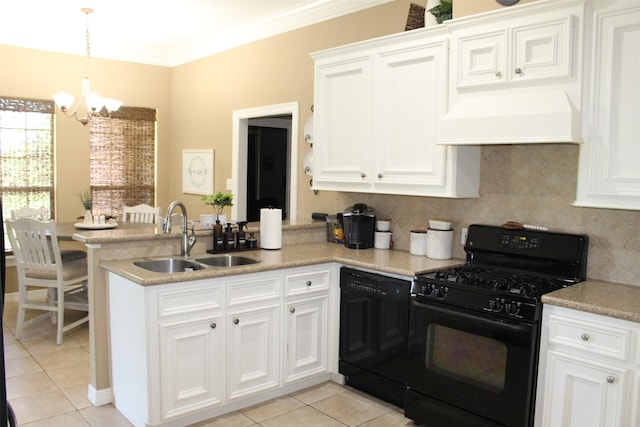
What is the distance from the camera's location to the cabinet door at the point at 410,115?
3.21 meters

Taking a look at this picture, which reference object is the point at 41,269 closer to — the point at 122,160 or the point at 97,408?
the point at 97,408

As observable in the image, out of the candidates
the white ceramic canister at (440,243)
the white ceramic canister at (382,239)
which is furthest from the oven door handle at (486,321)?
the white ceramic canister at (382,239)

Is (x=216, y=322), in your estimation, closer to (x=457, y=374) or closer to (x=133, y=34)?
(x=457, y=374)

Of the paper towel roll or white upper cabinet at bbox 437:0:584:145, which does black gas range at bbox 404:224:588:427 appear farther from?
the paper towel roll

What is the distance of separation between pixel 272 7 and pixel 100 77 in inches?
98.7

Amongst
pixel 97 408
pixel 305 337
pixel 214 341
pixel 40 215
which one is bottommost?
pixel 97 408

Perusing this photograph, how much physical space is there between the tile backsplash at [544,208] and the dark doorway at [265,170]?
2.25 metres

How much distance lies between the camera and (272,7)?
4.70 meters

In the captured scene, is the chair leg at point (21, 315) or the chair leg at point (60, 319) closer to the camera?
the chair leg at point (60, 319)

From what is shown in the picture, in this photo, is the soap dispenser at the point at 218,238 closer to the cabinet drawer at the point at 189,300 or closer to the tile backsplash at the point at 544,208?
the cabinet drawer at the point at 189,300

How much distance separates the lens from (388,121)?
3494 mm

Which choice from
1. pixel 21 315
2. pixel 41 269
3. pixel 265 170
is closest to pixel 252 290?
pixel 41 269

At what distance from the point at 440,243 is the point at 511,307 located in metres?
0.98

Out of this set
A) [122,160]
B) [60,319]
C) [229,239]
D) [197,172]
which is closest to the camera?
[229,239]
